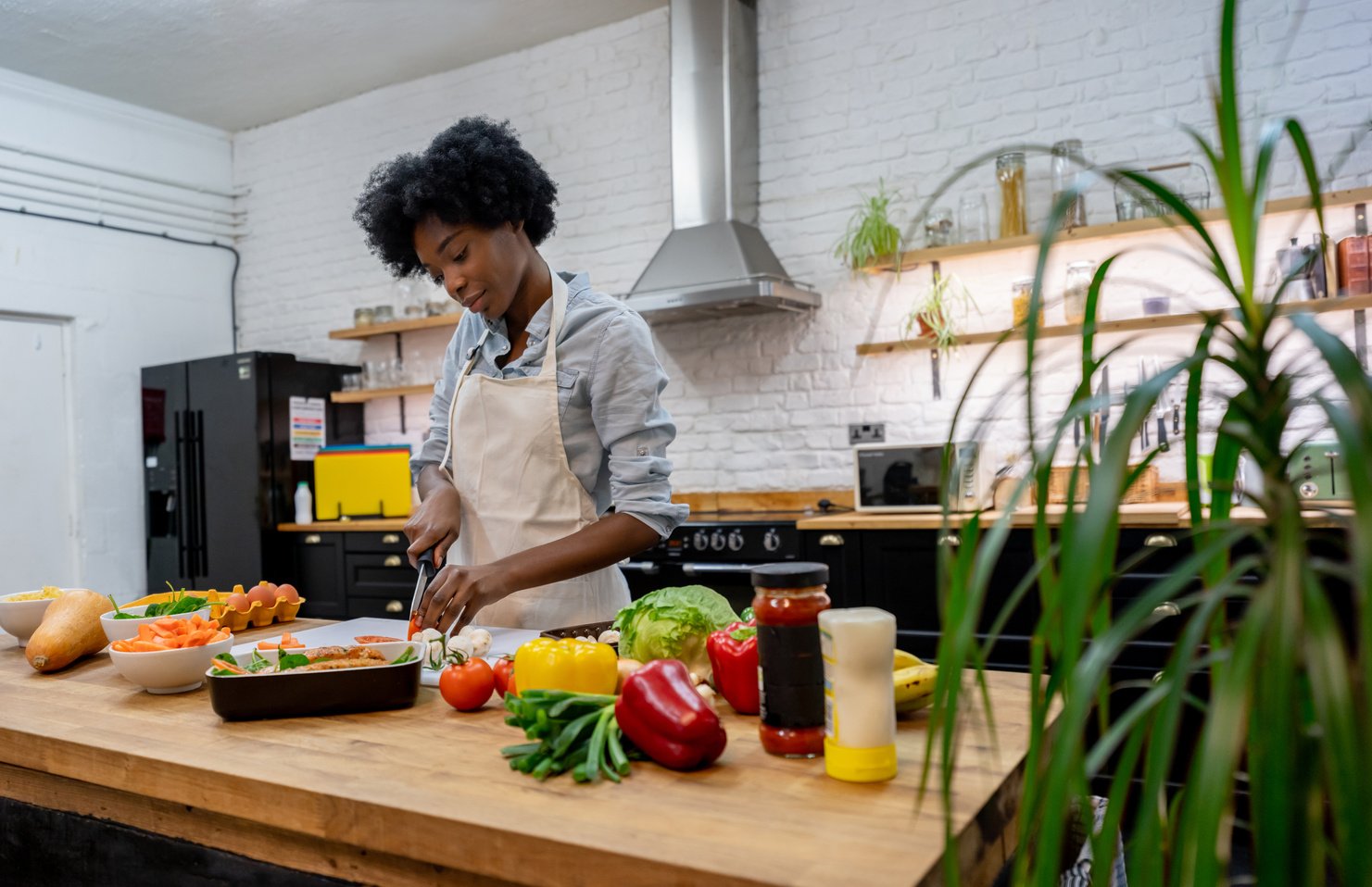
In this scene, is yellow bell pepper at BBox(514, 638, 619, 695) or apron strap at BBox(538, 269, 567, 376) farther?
apron strap at BBox(538, 269, 567, 376)

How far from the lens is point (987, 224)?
3.96m

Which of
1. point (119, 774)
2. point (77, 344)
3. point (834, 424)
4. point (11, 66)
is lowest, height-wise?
point (119, 774)

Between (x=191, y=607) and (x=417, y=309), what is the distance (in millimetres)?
3613

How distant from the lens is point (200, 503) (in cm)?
538

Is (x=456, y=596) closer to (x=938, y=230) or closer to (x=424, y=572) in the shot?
(x=424, y=572)

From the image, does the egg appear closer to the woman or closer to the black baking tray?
the woman

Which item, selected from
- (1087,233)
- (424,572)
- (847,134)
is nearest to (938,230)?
(1087,233)

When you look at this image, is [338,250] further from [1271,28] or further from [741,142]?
[1271,28]

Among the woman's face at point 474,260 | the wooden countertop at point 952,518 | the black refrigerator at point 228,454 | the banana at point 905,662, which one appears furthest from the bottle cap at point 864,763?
the black refrigerator at point 228,454

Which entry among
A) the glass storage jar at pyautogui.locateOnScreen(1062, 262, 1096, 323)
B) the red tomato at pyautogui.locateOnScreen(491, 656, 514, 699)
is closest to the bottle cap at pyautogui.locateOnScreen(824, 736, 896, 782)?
the red tomato at pyautogui.locateOnScreen(491, 656, 514, 699)

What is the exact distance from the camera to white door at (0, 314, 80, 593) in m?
5.17

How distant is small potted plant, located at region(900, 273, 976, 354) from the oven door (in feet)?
3.91

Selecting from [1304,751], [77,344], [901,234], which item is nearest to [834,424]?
[901,234]

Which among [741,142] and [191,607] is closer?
[191,607]
